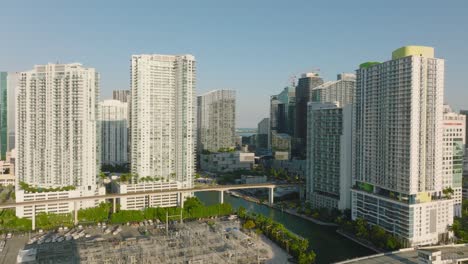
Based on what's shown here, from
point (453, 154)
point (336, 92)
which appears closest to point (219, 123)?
point (336, 92)

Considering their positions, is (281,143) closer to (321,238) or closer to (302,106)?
(302,106)

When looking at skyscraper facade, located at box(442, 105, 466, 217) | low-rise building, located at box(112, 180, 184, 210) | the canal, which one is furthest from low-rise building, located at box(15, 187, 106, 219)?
skyscraper facade, located at box(442, 105, 466, 217)

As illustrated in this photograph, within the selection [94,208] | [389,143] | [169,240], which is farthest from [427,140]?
[94,208]

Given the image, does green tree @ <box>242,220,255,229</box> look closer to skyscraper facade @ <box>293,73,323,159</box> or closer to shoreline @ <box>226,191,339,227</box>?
shoreline @ <box>226,191,339,227</box>

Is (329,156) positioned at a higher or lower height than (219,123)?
lower

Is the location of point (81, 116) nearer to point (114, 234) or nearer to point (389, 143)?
point (114, 234)

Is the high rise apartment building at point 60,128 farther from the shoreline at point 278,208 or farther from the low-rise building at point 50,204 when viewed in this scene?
the shoreline at point 278,208

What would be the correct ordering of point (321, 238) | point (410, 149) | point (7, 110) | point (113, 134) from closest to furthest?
1. point (410, 149)
2. point (321, 238)
3. point (7, 110)
4. point (113, 134)

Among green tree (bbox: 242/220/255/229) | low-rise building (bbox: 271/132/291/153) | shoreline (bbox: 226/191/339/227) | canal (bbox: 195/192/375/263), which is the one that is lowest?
canal (bbox: 195/192/375/263)
